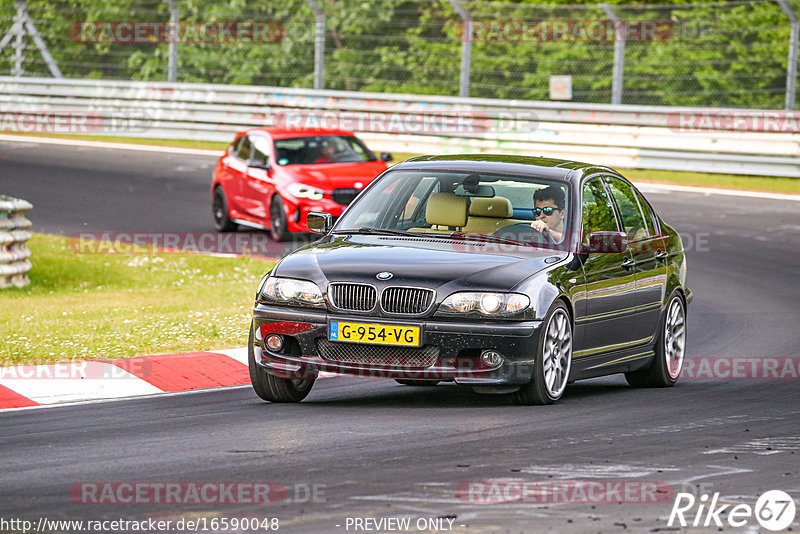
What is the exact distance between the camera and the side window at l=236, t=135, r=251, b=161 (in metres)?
21.3

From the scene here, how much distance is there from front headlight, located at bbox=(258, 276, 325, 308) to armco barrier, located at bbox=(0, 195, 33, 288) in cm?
689

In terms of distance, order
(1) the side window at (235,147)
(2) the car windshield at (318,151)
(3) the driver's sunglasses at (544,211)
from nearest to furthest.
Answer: (3) the driver's sunglasses at (544,211) → (2) the car windshield at (318,151) → (1) the side window at (235,147)

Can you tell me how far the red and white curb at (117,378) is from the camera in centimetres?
964

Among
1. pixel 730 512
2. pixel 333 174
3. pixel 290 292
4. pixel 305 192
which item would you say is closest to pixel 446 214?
pixel 290 292

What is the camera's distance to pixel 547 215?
9.91 meters

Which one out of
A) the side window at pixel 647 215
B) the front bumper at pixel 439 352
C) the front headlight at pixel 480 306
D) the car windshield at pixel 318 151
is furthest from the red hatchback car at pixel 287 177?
the front headlight at pixel 480 306

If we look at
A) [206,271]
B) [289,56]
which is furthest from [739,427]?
[289,56]

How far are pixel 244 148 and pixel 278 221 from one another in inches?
80.1

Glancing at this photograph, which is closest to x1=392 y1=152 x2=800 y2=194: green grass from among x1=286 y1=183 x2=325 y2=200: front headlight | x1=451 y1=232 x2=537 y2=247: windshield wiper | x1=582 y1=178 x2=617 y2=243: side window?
x1=286 y1=183 x2=325 y2=200: front headlight

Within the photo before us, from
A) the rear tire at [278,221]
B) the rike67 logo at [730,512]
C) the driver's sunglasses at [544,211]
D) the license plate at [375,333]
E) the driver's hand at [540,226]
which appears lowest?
the rear tire at [278,221]

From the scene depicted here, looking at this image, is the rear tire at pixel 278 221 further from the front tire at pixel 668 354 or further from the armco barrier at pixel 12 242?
the front tire at pixel 668 354

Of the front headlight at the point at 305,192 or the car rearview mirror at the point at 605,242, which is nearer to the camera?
the car rearview mirror at the point at 605,242

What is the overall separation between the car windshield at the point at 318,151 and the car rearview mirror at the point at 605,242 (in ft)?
35.7

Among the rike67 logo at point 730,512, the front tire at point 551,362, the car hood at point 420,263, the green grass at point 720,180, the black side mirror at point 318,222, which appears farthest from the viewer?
the green grass at point 720,180
